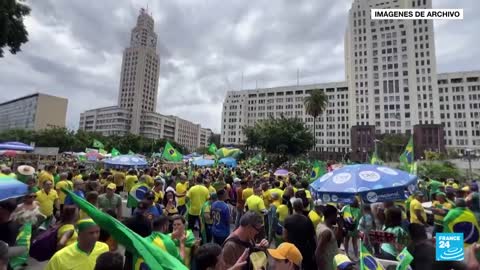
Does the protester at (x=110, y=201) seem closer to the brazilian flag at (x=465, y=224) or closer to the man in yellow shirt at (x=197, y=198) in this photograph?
the man in yellow shirt at (x=197, y=198)

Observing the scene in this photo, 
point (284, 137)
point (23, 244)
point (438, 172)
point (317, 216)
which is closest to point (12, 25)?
point (23, 244)

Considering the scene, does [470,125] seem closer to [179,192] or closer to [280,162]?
[280,162]

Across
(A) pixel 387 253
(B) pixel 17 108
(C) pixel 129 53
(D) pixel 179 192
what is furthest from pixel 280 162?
(B) pixel 17 108

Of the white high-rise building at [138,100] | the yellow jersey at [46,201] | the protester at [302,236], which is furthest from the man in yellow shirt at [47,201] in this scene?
the white high-rise building at [138,100]

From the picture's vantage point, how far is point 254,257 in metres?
3.09

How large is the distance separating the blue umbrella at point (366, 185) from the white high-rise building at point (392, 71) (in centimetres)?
8868

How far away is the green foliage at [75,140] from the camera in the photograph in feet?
205

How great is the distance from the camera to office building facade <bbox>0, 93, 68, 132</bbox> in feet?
387

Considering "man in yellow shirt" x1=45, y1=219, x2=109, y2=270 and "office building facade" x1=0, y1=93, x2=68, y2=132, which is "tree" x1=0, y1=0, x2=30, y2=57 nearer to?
"man in yellow shirt" x1=45, y1=219, x2=109, y2=270

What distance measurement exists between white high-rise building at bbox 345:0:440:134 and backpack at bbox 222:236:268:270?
91143mm

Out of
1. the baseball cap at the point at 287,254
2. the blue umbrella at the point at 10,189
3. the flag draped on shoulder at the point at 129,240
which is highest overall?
the blue umbrella at the point at 10,189

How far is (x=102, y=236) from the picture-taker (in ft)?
11.6

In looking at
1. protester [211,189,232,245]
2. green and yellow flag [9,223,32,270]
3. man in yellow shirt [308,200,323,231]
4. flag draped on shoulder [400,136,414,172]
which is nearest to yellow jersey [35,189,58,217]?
green and yellow flag [9,223,32,270]

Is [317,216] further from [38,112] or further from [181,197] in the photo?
[38,112]
